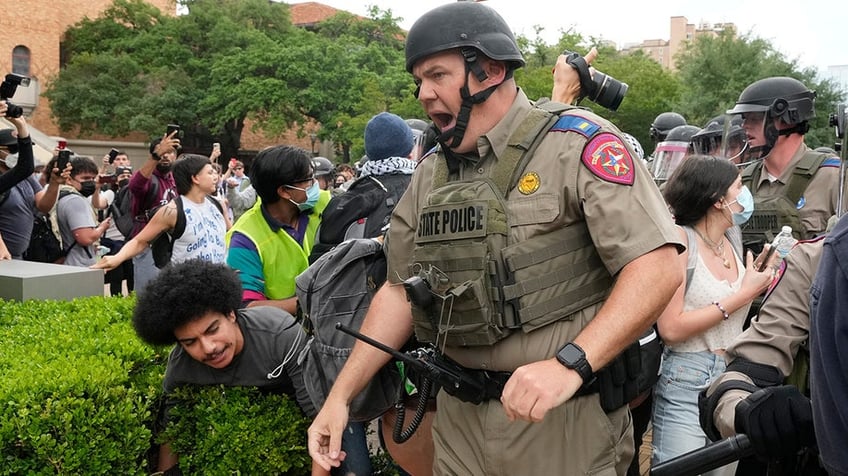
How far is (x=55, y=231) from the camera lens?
24.1 feet

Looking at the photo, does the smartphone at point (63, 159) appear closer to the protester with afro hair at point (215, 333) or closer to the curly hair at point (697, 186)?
the protester with afro hair at point (215, 333)

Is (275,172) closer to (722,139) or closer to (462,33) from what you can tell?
(462,33)

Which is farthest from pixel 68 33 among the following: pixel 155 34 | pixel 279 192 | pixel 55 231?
pixel 279 192

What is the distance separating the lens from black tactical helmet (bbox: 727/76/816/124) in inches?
181

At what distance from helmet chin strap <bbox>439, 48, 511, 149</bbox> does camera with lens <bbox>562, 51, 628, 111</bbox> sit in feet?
3.91

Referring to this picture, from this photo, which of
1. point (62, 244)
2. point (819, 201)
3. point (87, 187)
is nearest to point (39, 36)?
point (87, 187)

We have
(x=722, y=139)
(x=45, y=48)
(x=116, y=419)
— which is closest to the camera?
(x=116, y=419)

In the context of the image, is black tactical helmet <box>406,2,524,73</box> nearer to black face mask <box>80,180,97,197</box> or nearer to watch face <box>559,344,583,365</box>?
watch face <box>559,344,583,365</box>

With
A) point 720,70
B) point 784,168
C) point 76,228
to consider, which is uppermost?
point 720,70

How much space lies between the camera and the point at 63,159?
7098 millimetres

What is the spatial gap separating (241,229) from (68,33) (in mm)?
44145

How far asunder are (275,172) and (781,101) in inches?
119

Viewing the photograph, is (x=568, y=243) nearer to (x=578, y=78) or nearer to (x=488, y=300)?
(x=488, y=300)

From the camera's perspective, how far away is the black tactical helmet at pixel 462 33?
2.23 m
